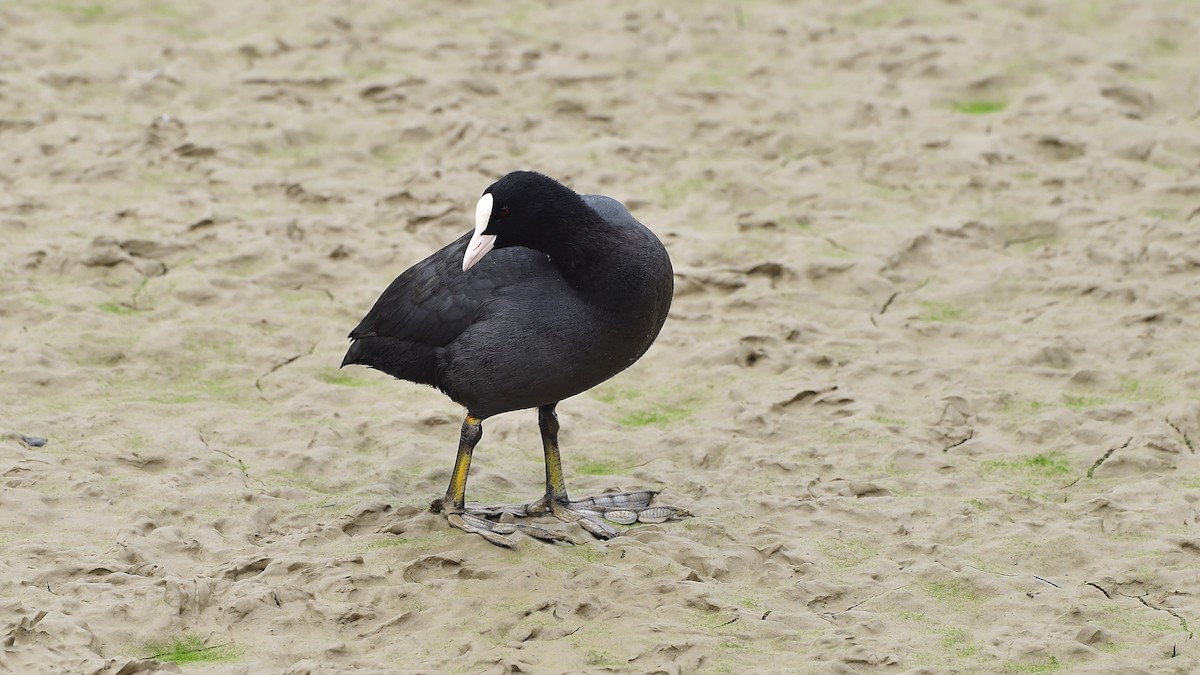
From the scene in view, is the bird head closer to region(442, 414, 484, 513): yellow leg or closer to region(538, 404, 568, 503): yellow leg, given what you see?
region(442, 414, 484, 513): yellow leg

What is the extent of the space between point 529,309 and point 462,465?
713 mm

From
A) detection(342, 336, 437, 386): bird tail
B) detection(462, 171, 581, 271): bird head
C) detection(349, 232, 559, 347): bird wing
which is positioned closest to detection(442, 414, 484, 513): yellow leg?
detection(342, 336, 437, 386): bird tail

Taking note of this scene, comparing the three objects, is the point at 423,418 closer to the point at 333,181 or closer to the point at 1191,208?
the point at 333,181

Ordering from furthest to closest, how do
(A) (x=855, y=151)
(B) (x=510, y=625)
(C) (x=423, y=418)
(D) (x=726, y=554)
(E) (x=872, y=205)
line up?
(A) (x=855, y=151), (E) (x=872, y=205), (C) (x=423, y=418), (D) (x=726, y=554), (B) (x=510, y=625)

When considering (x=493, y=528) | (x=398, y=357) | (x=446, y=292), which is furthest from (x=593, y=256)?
(x=493, y=528)

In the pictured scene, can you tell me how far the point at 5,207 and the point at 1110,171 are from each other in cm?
593

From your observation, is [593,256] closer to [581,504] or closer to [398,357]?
[398,357]

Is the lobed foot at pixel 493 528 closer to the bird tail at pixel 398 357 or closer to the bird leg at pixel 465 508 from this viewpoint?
the bird leg at pixel 465 508

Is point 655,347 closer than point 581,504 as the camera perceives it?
No

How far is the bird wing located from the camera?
201 inches

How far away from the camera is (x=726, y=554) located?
5105mm

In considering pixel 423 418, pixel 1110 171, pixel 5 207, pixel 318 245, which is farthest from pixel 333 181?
pixel 1110 171

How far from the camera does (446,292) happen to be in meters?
5.23

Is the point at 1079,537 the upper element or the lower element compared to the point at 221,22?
lower
